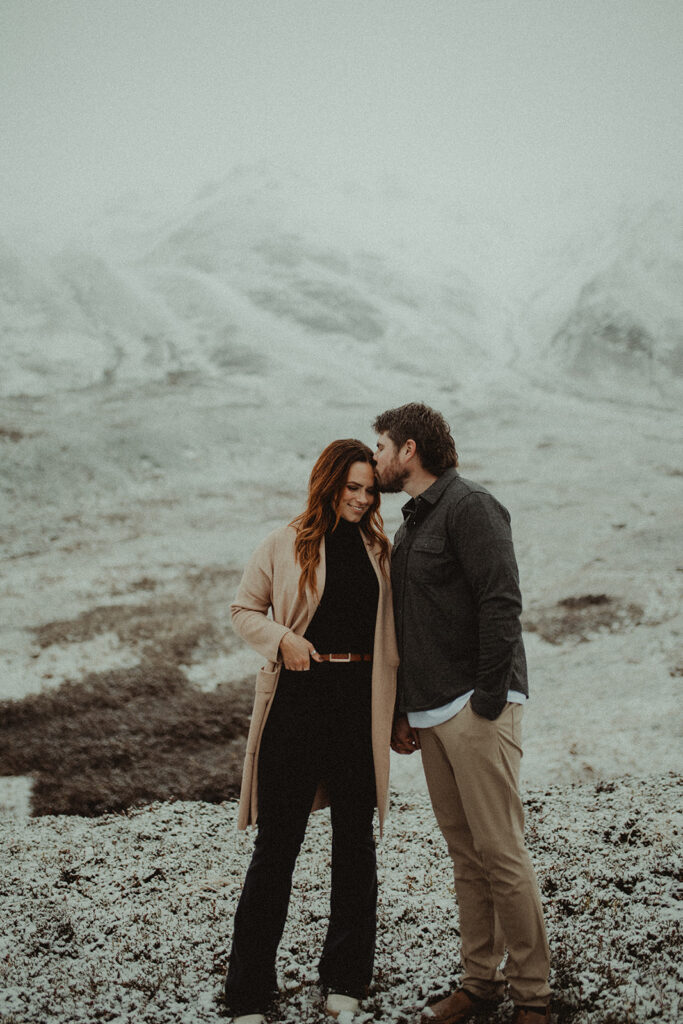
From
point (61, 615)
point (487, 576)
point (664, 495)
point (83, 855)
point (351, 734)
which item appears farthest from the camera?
point (664, 495)

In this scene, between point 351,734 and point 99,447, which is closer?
point 351,734

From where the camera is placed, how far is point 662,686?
12.2 meters

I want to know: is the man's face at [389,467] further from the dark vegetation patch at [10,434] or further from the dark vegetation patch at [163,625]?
the dark vegetation patch at [10,434]

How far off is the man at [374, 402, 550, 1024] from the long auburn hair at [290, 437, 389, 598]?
7.6 inches

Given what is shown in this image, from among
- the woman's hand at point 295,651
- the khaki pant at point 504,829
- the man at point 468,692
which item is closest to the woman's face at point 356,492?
the man at point 468,692

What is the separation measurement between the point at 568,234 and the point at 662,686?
65397mm

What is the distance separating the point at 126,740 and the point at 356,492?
9.34 meters

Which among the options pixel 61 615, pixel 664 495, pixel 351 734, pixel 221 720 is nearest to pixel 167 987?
pixel 351 734

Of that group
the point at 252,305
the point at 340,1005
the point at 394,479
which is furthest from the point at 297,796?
the point at 252,305

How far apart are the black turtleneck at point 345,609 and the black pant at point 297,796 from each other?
140 mm

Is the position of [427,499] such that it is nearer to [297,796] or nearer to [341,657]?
[341,657]

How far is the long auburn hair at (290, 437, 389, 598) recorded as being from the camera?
4.26 meters

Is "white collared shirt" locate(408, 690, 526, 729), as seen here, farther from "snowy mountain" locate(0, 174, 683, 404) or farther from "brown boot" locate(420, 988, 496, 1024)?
"snowy mountain" locate(0, 174, 683, 404)

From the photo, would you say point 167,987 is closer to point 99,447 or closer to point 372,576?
point 372,576
